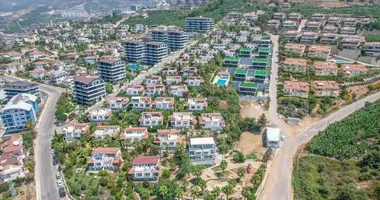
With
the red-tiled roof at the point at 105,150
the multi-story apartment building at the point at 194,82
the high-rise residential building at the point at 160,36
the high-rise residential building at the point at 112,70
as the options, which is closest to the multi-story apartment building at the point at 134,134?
the red-tiled roof at the point at 105,150

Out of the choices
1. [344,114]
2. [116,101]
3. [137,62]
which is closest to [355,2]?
[344,114]

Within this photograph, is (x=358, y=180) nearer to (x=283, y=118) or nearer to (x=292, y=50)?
(x=283, y=118)

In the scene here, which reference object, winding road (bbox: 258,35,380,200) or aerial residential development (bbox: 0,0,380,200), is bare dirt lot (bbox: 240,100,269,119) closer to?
aerial residential development (bbox: 0,0,380,200)

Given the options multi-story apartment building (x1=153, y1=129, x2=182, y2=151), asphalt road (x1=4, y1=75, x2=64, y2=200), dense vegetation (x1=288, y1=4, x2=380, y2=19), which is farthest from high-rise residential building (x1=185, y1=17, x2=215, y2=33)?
multi-story apartment building (x1=153, y1=129, x2=182, y2=151)

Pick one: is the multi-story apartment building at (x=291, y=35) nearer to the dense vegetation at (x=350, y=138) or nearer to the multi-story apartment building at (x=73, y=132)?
the dense vegetation at (x=350, y=138)

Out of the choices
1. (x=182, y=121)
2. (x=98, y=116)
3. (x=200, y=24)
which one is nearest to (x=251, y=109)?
(x=182, y=121)

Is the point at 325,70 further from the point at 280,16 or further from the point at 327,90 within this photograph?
the point at 280,16
